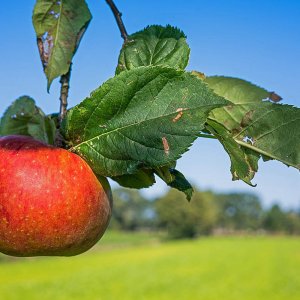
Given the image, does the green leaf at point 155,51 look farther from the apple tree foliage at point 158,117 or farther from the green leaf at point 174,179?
the green leaf at point 174,179

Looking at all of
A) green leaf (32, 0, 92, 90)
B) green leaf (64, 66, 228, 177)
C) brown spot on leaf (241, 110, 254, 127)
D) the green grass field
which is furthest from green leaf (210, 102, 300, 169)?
the green grass field

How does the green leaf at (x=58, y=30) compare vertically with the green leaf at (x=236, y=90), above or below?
above

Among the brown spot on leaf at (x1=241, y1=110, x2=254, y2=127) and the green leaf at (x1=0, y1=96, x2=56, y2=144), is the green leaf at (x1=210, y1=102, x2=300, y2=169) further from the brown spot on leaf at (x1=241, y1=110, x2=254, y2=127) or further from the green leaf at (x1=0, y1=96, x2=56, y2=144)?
the green leaf at (x1=0, y1=96, x2=56, y2=144)

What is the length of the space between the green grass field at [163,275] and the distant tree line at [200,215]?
19.2 feet

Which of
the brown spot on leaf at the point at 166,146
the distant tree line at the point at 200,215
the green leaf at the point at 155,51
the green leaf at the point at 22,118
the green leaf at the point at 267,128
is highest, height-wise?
the green leaf at the point at 155,51

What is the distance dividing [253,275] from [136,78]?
86.2ft

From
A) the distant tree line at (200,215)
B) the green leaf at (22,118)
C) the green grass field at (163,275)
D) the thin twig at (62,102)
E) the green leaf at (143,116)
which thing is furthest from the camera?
the distant tree line at (200,215)

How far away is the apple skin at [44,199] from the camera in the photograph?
0.59 metres

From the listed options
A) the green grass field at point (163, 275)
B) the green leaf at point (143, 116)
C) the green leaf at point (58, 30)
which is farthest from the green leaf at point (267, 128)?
the green grass field at point (163, 275)

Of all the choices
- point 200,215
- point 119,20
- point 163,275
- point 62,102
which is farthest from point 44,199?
point 200,215

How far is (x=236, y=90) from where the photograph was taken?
0.68 m

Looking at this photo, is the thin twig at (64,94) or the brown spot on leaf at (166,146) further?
the thin twig at (64,94)

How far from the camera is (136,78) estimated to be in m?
0.54

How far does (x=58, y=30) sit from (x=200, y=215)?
41619 millimetres
